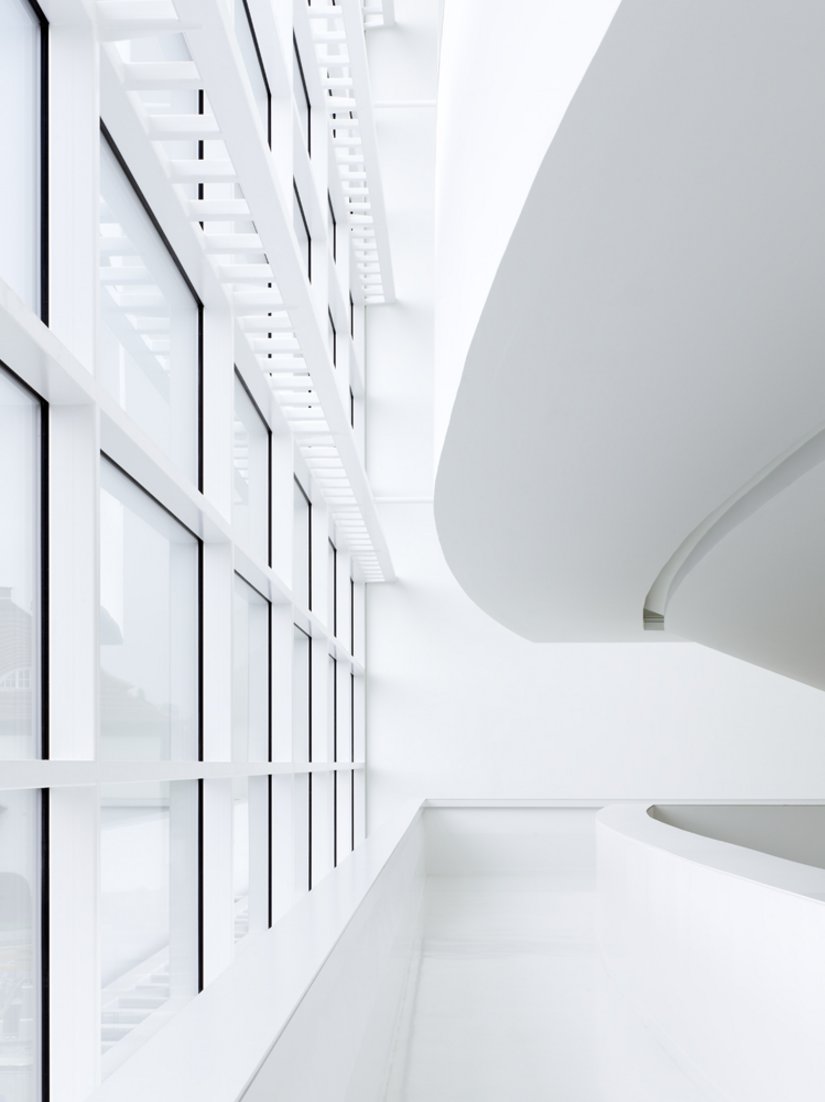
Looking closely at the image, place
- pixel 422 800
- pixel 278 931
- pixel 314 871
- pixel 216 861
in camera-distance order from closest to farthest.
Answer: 1. pixel 278 931
2. pixel 216 861
3. pixel 314 871
4. pixel 422 800

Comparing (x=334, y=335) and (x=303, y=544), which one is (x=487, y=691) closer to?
(x=334, y=335)

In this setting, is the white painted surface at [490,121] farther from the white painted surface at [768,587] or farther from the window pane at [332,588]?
the window pane at [332,588]

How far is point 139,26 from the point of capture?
4.89 meters

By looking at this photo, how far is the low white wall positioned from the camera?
5027mm

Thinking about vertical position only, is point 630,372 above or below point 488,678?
above

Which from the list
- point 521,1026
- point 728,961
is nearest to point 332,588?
point 521,1026

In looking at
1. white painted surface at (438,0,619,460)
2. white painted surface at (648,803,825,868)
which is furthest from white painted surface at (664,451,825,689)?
white painted surface at (438,0,619,460)

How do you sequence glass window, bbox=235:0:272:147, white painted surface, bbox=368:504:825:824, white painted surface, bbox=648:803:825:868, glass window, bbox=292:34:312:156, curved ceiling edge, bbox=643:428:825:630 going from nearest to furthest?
curved ceiling edge, bbox=643:428:825:630 < glass window, bbox=235:0:272:147 < glass window, bbox=292:34:312:156 < white painted surface, bbox=648:803:825:868 < white painted surface, bbox=368:504:825:824

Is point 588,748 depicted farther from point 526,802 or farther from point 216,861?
point 216,861

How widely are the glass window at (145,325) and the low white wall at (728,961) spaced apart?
374 centimetres

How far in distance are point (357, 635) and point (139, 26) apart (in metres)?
14.2

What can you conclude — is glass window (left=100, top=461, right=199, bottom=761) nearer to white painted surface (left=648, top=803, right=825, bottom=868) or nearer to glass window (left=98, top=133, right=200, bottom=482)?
glass window (left=98, top=133, right=200, bottom=482)

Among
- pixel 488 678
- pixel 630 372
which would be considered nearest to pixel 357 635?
pixel 488 678

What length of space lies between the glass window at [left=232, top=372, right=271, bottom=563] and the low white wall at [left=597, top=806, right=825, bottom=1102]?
3.84 m
